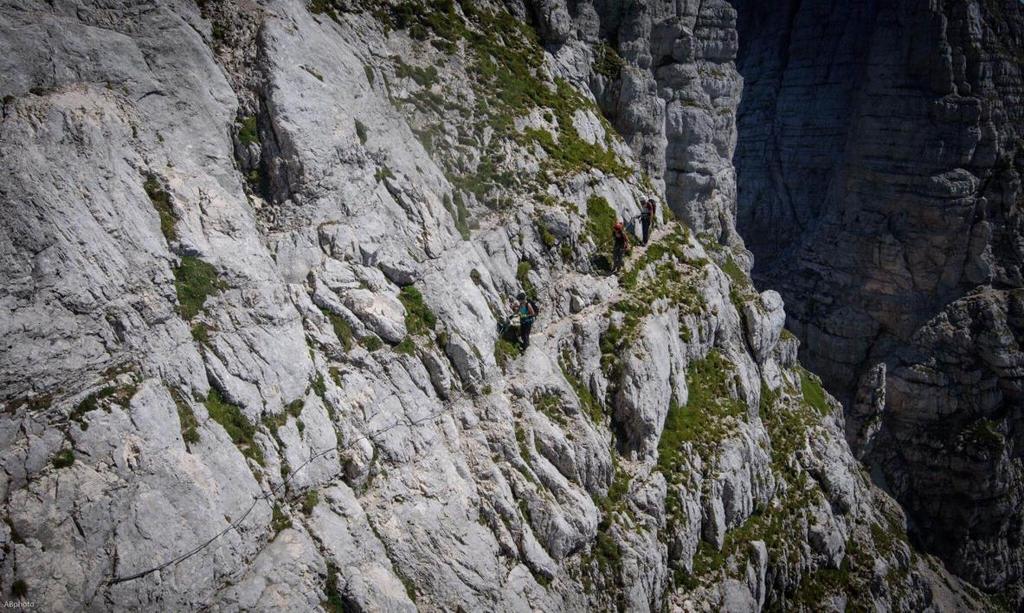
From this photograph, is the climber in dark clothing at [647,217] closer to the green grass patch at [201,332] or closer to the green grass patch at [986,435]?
the green grass patch at [201,332]

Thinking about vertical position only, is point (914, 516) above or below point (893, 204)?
below

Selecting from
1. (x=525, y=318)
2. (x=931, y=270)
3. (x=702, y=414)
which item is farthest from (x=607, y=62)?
(x=931, y=270)

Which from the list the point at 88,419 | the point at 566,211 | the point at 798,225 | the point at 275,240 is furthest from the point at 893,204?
the point at 88,419

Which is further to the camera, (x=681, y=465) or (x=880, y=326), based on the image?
(x=880, y=326)

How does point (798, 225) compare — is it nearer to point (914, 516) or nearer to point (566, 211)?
point (914, 516)

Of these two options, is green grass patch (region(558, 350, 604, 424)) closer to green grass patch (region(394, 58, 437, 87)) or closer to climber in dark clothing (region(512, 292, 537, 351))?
climber in dark clothing (region(512, 292, 537, 351))

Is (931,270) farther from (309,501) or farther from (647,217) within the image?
(309,501)

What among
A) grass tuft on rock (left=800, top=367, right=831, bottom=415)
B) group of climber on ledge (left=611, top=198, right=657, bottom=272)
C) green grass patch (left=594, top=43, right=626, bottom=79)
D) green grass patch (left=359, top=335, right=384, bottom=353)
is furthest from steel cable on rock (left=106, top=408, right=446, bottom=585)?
grass tuft on rock (left=800, top=367, right=831, bottom=415)

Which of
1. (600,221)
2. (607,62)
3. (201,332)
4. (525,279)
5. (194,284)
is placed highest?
(607,62)
